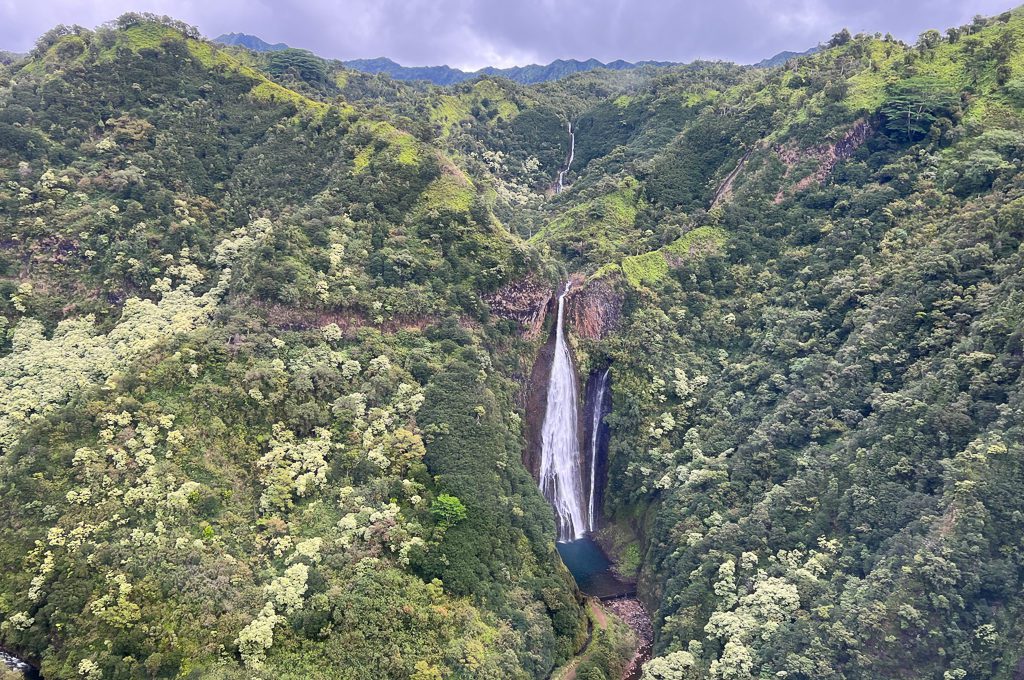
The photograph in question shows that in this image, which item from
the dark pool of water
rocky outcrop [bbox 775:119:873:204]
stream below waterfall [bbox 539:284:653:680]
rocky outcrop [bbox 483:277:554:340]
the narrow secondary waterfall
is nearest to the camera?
the dark pool of water

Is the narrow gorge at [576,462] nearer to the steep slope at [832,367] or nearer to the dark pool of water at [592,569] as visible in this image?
the dark pool of water at [592,569]

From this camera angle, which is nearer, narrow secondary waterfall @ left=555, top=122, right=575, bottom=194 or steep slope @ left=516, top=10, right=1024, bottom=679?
steep slope @ left=516, top=10, right=1024, bottom=679

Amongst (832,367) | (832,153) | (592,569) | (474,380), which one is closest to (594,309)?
(474,380)

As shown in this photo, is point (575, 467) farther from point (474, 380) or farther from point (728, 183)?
point (728, 183)

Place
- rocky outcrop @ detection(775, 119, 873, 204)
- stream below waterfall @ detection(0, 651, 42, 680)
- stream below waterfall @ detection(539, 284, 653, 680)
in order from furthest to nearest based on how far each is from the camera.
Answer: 1. rocky outcrop @ detection(775, 119, 873, 204)
2. stream below waterfall @ detection(539, 284, 653, 680)
3. stream below waterfall @ detection(0, 651, 42, 680)

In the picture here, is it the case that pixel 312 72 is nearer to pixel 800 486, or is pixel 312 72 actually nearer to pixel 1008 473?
A: pixel 800 486

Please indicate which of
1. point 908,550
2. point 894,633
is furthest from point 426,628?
point 908,550

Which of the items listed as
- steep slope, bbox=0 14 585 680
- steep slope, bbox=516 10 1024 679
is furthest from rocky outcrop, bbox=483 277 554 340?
steep slope, bbox=516 10 1024 679

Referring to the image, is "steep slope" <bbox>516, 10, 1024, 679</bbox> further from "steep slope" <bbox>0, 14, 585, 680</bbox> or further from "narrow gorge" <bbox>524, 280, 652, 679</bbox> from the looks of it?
"steep slope" <bbox>0, 14, 585, 680</bbox>
